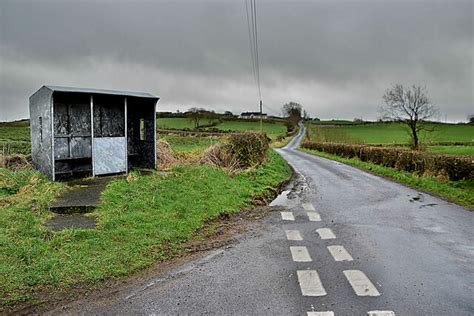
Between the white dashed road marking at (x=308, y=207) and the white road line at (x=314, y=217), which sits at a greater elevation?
the white dashed road marking at (x=308, y=207)

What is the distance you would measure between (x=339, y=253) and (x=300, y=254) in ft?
2.09

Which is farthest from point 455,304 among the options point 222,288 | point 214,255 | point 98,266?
point 98,266

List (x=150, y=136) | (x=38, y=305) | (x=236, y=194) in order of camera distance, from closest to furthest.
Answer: (x=38, y=305) < (x=236, y=194) < (x=150, y=136)

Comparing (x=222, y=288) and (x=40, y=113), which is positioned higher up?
(x=40, y=113)

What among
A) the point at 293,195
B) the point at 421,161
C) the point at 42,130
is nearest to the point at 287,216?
the point at 293,195

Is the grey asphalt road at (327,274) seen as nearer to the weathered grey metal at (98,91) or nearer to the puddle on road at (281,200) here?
the puddle on road at (281,200)

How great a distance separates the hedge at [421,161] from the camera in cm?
1272

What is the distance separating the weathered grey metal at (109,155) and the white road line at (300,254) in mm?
8335

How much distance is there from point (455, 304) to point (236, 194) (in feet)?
23.0

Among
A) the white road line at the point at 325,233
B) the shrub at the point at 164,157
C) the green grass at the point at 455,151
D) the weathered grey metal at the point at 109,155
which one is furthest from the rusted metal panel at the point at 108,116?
the green grass at the point at 455,151

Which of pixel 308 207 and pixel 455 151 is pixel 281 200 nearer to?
pixel 308 207

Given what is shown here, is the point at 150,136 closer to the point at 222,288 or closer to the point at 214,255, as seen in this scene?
the point at 214,255

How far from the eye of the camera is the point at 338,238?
6730 mm

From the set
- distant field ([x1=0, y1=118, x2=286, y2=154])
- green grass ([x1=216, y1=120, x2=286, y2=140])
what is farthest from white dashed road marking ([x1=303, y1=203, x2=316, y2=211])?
green grass ([x1=216, y1=120, x2=286, y2=140])
